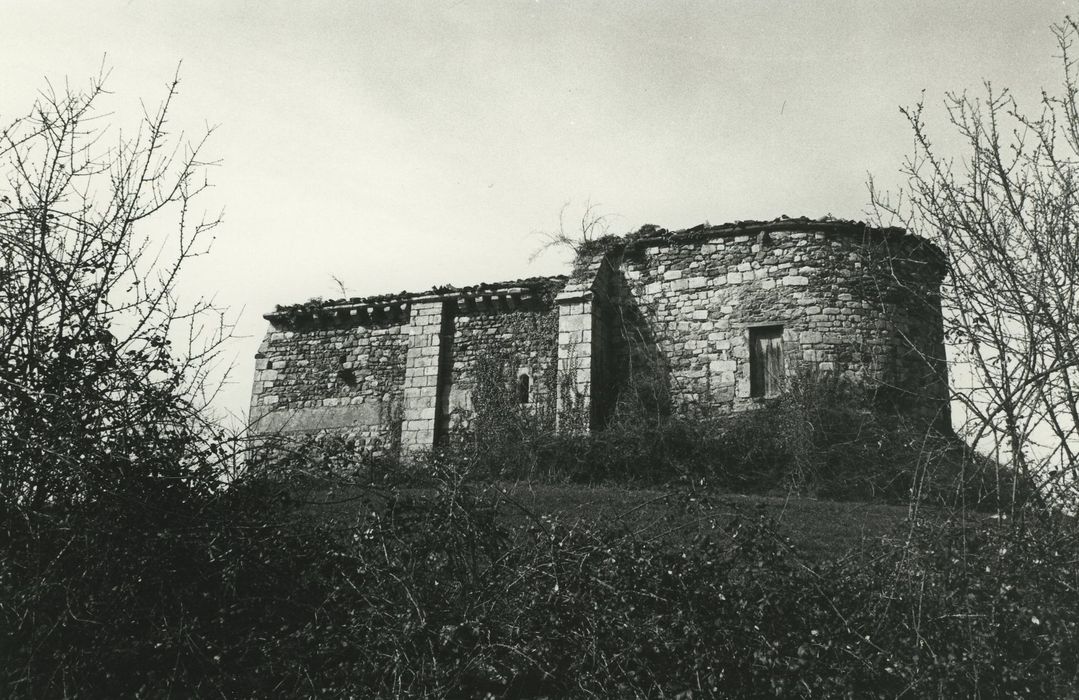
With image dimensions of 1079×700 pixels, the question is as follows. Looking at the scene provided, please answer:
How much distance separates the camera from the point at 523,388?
13.9 metres

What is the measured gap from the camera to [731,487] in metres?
11.3

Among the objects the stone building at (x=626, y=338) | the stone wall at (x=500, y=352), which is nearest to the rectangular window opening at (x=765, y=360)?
the stone building at (x=626, y=338)

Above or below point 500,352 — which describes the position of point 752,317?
above

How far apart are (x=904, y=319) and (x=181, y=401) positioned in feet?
35.6

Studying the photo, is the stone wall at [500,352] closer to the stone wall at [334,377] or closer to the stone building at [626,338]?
the stone building at [626,338]

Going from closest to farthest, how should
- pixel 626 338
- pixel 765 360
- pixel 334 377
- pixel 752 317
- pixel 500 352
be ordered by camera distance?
pixel 765 360
pixel 752 317
pixel 626 338
pixel 500 352
pixel 334 377

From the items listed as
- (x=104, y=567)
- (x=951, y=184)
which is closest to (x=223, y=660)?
(x=104, y=567)

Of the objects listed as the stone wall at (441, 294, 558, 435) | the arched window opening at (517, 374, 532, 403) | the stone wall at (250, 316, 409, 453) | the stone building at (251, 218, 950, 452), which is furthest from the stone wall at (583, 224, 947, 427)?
the stone wall at (250, 316, 409, 453)

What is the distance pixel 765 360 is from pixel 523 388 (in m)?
3.83

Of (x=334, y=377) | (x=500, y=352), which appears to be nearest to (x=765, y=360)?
(x=500, y=352)

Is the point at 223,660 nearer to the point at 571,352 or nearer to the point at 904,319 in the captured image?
the point at 571,352

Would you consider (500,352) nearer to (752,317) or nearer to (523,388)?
(523,388)

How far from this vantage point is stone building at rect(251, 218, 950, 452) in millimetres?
12664

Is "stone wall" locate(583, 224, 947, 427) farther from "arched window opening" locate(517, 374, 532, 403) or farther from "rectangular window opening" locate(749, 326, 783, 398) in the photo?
"arched window opening" locate(517, 374, 532, 403)
